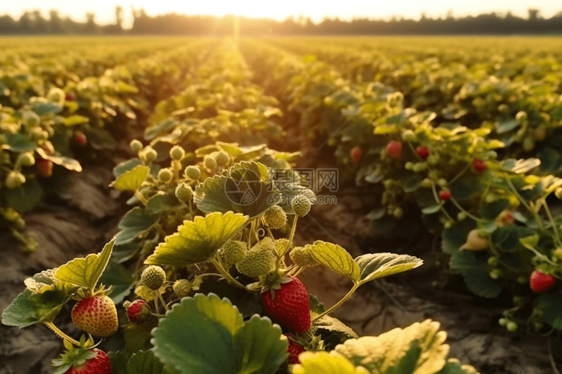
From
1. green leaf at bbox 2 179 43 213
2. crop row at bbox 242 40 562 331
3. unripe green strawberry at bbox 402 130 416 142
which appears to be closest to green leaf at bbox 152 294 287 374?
crop row at bbox 242 40 562 331

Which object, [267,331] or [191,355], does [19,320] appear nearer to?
[191,355]

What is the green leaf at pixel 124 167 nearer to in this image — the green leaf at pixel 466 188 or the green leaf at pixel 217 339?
the green leaf at pixel 217 339

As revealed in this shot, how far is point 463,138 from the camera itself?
3.33m

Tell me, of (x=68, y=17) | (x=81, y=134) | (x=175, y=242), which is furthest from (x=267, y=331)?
(x=68, y=17)

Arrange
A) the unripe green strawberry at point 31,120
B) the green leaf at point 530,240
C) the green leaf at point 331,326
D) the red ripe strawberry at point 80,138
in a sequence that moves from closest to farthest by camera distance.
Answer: the green leaf at point 331,326 → the green leaf at point 530,240 → the unripe green strawberry at point 31,120 → the red ripe strawberry at point 80,138

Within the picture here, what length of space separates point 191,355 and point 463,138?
297cm

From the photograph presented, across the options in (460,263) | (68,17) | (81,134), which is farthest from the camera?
(68,17)

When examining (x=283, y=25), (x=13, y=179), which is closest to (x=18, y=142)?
(x=13, y=179)

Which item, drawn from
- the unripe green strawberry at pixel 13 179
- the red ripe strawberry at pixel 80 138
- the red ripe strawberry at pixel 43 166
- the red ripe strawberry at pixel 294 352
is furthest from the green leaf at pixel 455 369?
the red ripe strawberry at pixel 80 138

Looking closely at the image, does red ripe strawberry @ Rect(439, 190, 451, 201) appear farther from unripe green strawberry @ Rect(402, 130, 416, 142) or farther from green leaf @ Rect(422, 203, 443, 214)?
unripe green strawberry @ Rect(402, 130, 416, 142)

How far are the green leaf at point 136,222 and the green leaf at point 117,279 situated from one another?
0.18 meters

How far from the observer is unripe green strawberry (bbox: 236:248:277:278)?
3.63 ft

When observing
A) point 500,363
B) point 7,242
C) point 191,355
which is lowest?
point 500,363

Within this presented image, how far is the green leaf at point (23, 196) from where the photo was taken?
328 cm
